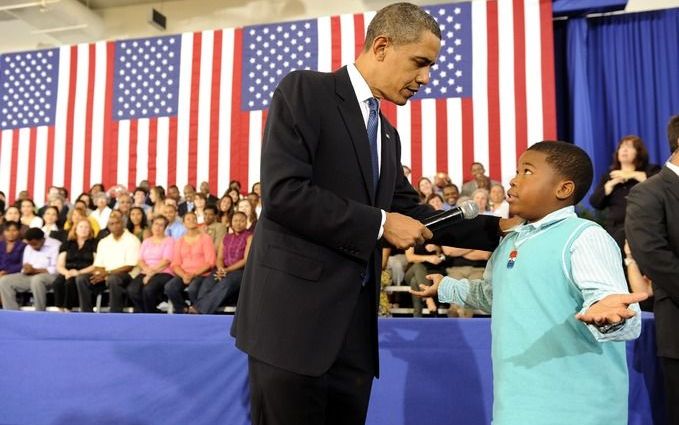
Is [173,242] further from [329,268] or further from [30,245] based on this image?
[329,268]

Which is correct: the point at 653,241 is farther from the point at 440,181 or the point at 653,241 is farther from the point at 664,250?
the point at 440,181

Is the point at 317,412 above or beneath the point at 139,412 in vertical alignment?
above

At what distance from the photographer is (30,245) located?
820 cm

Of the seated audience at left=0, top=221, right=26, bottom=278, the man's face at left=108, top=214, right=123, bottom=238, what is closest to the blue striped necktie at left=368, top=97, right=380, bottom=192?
the man's face at left=108, top=214, right=123, bottom=238

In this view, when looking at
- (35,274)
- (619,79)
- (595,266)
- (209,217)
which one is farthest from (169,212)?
(595,266)

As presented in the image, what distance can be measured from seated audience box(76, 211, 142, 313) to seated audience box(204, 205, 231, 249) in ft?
2.88

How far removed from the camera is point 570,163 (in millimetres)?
1932

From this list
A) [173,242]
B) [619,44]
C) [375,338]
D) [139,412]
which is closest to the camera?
[375,338]

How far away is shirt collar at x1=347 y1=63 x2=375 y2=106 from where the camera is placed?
1.86 meters

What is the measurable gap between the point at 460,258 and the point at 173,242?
11.0ft

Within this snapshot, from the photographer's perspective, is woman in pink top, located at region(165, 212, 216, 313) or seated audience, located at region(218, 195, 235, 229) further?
seated audience, located at region(218, 195, 235, 229)

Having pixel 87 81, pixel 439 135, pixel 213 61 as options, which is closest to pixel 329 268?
pixel 439 135

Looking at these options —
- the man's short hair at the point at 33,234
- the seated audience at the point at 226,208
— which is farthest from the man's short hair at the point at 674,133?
the man's short hair at the point at 33,234

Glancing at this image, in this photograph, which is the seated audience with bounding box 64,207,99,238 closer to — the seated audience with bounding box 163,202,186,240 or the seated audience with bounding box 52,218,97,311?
the seated audience with bounding box 52,218,97,311
